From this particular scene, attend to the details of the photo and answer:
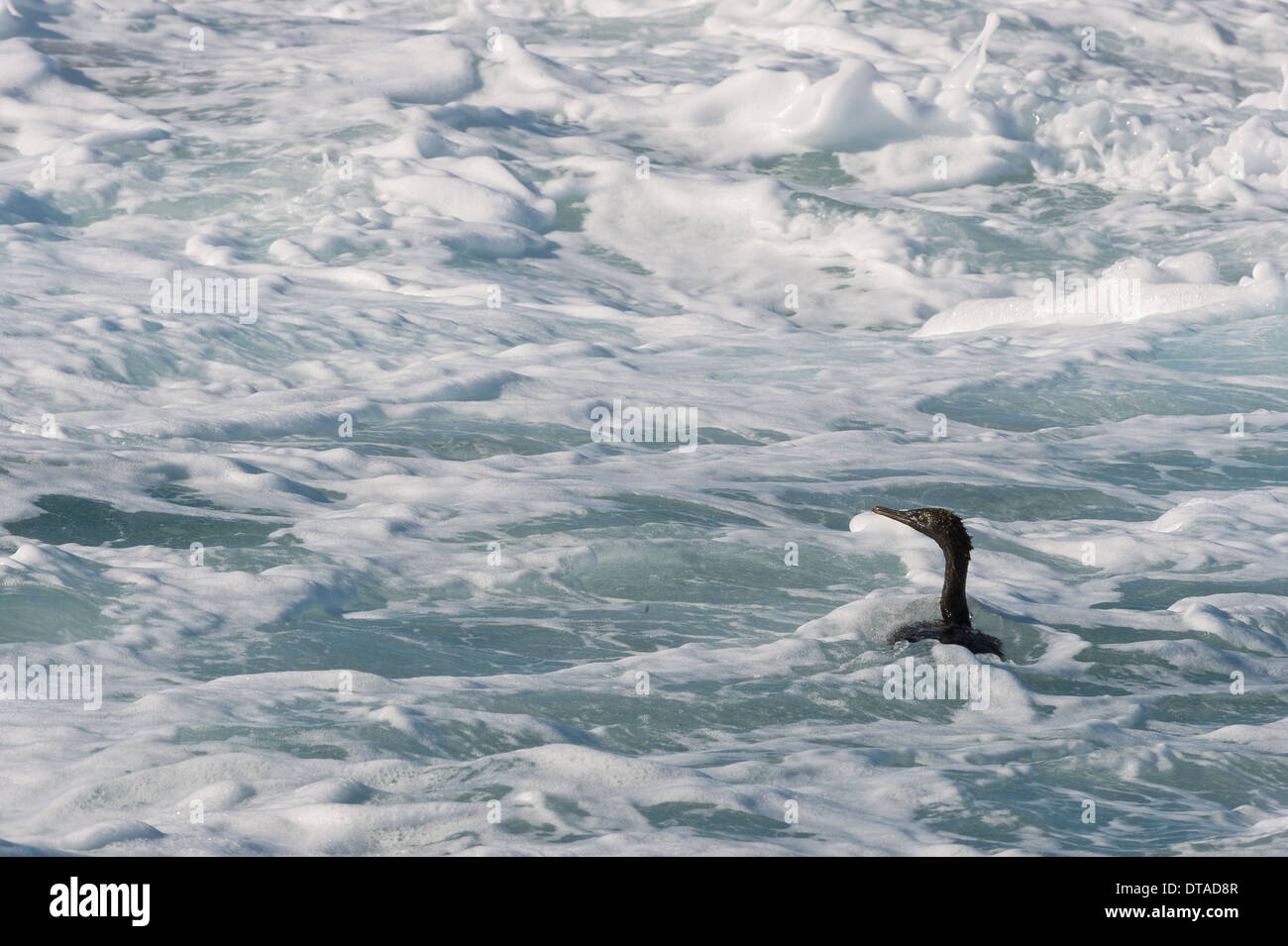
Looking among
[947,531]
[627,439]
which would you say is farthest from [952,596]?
[627,439]

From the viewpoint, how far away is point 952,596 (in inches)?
286

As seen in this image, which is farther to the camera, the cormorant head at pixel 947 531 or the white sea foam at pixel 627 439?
the cormorant head at pixel 947 531

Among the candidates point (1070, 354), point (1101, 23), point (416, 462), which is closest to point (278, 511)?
point (416, 462)

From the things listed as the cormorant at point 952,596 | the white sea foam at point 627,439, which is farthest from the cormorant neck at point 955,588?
the white sea foam at point 627,439

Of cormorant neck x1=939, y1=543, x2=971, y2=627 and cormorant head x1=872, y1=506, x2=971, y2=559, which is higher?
cormorant head x1=872, y1=506, x2=971, y2=559

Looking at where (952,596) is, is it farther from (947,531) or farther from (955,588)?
(947,531)

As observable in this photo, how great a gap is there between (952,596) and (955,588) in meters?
0.04

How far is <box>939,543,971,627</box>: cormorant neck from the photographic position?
7.26 metres

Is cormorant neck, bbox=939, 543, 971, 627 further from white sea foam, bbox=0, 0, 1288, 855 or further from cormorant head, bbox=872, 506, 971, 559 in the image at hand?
white sea foam, bbox=0, 0, 1288, 855

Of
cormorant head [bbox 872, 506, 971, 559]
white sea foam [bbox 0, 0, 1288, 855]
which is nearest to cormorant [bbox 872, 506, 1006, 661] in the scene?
cormorant head [bbox 872, 506, 971, 559]

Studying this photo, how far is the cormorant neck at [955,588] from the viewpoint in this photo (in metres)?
7.26

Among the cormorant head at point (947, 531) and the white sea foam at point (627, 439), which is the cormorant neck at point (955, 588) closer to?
the cormorant head at point (947, 531)

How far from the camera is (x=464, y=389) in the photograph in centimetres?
1221

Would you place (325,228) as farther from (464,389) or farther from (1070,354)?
(1070,354)
